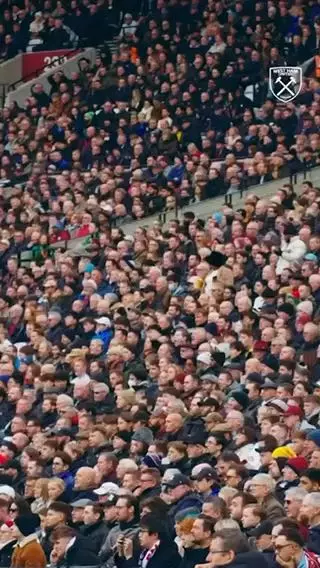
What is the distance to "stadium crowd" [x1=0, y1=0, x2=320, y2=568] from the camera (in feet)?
57.2

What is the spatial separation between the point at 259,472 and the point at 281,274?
6.85 meters

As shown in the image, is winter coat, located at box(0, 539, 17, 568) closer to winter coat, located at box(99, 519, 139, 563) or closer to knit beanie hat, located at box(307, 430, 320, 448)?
winter coat, located at box(99, 519, 139, 563)

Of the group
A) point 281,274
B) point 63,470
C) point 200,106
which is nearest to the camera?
point 63,470

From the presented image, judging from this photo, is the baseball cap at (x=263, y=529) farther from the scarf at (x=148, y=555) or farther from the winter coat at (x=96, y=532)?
the winter coat at (x=96, y=532)

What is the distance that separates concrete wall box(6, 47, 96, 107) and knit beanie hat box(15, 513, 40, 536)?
72.5 feet

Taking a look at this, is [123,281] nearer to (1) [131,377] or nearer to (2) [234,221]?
(2) [234,221]

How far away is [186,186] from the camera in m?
32.2

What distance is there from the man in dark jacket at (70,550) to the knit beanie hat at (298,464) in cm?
186

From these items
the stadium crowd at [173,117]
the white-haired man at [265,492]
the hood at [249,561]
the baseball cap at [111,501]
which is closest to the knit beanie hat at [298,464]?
the white-haired man at [265,492]

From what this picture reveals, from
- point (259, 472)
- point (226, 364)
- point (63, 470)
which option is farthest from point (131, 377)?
point (259, 472)

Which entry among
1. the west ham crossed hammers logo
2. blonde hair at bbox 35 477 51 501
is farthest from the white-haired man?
the west ham crossed hammers logo

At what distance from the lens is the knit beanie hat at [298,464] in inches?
699

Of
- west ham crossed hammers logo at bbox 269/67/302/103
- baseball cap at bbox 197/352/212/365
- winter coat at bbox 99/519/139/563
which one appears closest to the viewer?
winter coat at bbox 99/519/139/563

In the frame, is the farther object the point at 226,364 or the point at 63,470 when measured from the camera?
the point at 226,364
